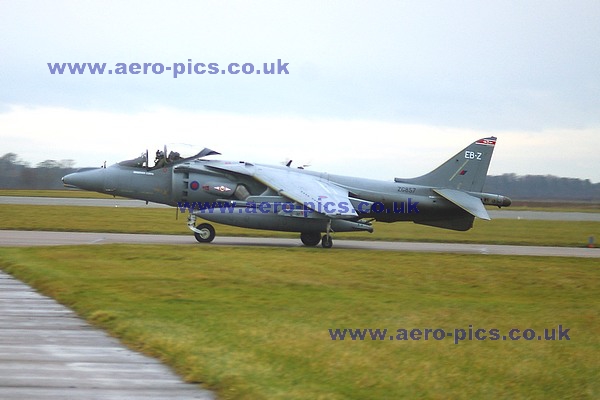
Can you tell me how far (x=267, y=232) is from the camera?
31.3 meters

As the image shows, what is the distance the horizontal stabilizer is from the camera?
25.5 m

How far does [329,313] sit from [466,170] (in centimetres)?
1478

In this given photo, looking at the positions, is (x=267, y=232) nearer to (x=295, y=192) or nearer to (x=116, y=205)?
(x=295, y=192)

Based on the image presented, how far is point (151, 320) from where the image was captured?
37.6ft

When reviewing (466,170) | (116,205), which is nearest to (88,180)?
(466,170)

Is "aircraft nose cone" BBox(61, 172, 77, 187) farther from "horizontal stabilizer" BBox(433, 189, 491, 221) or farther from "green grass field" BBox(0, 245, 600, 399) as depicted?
"horizontal stabilizer" BBox(433, 189, 491, 221)

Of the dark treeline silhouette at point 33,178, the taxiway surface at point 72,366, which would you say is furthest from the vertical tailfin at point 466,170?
the dark treeline silhouette at point 33,178

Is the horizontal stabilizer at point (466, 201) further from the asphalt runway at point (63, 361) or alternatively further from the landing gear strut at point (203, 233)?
the asphalt runway at point (63, 361)

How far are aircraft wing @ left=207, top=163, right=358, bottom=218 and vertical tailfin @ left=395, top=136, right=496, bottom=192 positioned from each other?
3.15 m

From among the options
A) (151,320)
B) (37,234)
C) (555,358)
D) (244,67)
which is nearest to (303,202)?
(244,67)

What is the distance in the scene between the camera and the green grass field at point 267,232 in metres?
29.9

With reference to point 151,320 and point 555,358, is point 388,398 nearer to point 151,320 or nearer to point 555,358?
point 555,358

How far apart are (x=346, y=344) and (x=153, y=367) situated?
265 centimetres

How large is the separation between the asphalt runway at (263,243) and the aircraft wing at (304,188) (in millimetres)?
2001
